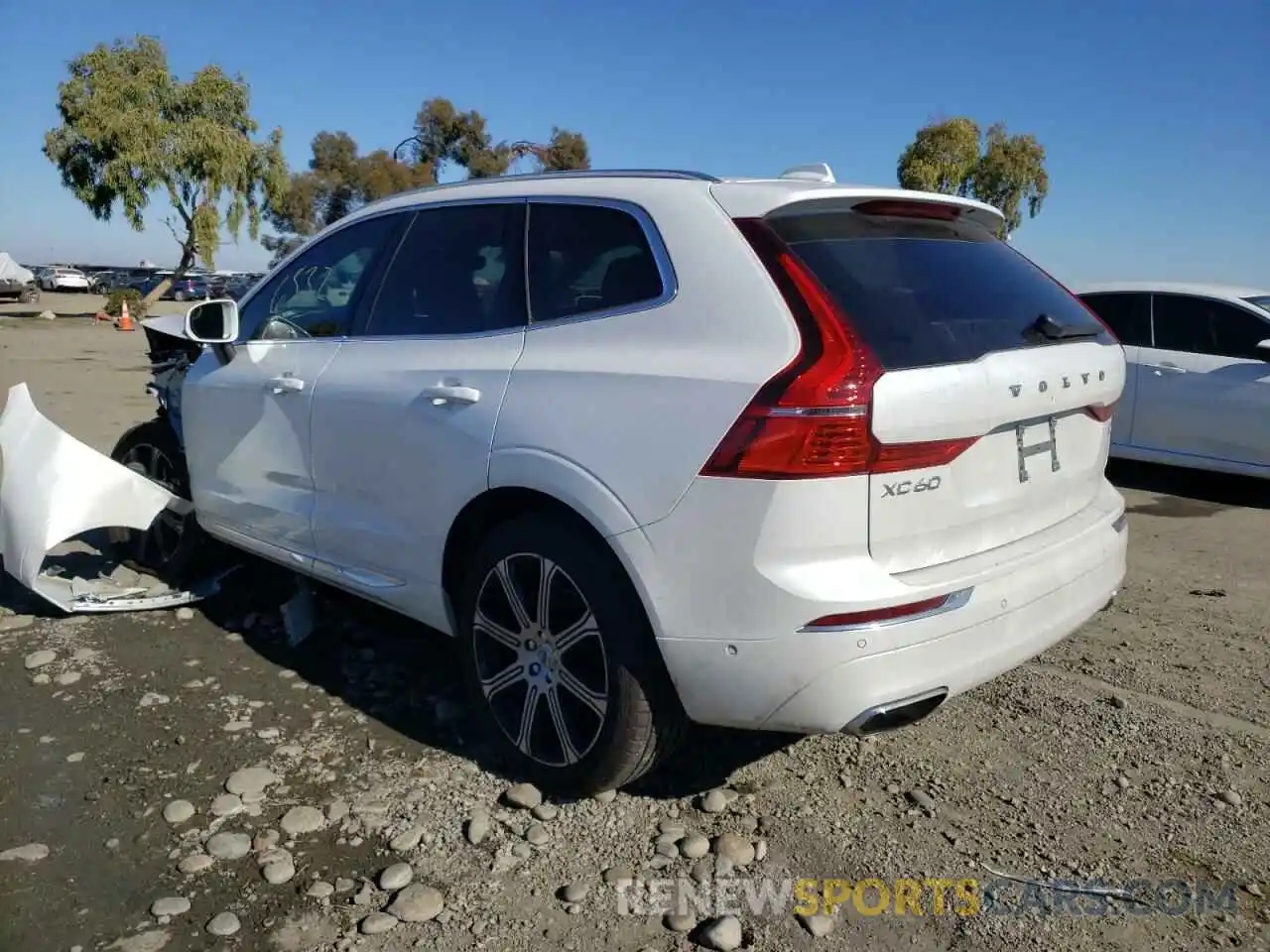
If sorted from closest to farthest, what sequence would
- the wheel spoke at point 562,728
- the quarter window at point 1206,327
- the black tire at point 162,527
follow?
the wheel spoke at point 562,728 < the black tire at point 162,527 < the quarter window at point 1206,327

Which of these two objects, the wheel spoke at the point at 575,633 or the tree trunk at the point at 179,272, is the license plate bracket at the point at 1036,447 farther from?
the tree trunk at the point at 179,272

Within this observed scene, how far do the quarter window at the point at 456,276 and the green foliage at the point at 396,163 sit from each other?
4369 cm

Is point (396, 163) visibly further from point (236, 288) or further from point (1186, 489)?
point (1186, 489)

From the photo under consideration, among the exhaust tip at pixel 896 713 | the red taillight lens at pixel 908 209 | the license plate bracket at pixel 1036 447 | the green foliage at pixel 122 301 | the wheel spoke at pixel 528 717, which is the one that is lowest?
the wheel spoke at pixel 528 717

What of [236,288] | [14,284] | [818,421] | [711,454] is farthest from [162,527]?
[14,284]

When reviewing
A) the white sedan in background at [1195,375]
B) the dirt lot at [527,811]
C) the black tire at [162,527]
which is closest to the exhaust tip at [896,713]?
the dirt lot at [527,811]

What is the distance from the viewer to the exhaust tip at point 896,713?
2504mm

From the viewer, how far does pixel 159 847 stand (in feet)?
9.27

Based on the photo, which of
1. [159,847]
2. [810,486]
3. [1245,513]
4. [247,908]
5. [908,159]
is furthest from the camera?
[908,159]

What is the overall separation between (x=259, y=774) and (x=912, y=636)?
82.7 inches

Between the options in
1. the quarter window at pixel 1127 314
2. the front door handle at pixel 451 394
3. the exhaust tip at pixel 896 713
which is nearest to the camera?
the exhaust tip at pixel 896 713

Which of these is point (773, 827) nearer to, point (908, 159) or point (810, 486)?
point (810, 486)

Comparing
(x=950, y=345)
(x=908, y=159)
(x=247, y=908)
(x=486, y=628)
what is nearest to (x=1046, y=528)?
(x=950, y=345)

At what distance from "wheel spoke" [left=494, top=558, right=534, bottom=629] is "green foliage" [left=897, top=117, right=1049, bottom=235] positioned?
113 feet
